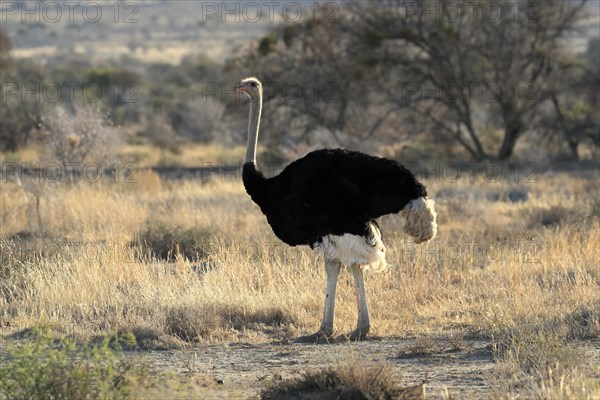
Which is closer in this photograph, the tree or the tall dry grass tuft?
the tall dry grass tuft

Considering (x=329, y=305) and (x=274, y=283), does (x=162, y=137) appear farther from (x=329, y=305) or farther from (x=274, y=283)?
(x=329, y=305)

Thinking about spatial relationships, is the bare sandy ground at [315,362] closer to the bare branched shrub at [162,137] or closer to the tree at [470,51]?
the tree at [470,51]

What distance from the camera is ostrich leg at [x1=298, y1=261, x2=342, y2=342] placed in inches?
328

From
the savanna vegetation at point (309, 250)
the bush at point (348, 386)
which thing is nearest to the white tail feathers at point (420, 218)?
the savanna vegetation at point (309, 250)

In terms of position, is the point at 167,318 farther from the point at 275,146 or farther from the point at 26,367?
the point at 275,146

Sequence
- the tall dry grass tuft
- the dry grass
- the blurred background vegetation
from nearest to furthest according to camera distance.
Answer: the dry grass
the tall dry grass tuft
the blurred background vegetation

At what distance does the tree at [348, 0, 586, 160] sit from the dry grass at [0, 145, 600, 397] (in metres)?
11.7

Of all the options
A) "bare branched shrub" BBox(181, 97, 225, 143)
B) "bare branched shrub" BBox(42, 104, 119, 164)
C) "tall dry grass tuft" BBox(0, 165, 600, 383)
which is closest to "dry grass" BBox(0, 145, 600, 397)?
"tall dry grass tuft" BBox(0, 165, 600, 383)

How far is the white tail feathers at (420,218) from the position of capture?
796cm

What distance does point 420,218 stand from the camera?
26.3ft

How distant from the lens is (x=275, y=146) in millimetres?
28328

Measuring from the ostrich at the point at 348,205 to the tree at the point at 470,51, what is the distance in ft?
60.6

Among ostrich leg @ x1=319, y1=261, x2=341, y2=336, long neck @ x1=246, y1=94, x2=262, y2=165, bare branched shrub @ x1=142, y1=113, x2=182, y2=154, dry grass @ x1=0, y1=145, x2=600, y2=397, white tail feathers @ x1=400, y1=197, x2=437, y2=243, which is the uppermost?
long neck @ x1=246, y1=94, x2=262, y2=165

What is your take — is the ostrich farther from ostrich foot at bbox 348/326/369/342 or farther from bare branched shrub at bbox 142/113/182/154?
bare branched shrub at bbox 142/113/182/154
